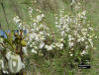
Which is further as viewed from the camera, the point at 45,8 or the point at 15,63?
the point at 45,8

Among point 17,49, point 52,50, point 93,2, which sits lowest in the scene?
point 52,50

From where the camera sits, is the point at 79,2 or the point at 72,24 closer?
the point at 72,24

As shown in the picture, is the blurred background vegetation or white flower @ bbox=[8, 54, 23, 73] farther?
the blurred background vegetation

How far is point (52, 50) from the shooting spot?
3.01 metres

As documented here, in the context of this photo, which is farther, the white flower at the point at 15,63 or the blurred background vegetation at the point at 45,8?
the blurred background vegetation at the point at 45,8

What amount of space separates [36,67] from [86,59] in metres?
0.64

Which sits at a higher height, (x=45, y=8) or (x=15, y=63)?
(x=45, y=8)

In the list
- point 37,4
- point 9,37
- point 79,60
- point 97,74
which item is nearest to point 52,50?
point 79,60

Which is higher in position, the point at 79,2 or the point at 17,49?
the point at 79,2

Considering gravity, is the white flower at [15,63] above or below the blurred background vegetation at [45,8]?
below

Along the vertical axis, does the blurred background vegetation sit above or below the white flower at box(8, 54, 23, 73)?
above

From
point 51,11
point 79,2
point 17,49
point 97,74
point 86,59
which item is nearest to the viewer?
point 17,49

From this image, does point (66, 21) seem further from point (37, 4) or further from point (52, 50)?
point (37, 4)

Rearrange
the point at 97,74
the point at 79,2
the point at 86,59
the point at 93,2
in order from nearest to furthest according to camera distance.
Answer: the point at 97,74
the point at 86,59
the point at 79,2
the point at 93,2
